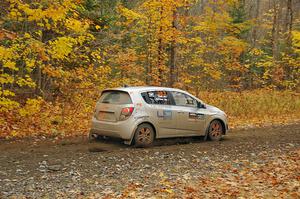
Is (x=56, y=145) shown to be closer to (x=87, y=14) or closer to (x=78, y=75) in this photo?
(x=78, y=75)

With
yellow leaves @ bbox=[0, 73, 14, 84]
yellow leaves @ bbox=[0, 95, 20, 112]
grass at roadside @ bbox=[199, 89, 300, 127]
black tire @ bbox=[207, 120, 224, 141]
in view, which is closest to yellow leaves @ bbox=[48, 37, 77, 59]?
yellow leaves @ bbox=[0, 73, 14, 84]

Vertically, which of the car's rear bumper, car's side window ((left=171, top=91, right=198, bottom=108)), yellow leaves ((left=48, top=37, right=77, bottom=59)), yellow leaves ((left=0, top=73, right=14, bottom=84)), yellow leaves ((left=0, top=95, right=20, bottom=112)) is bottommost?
the car's rear bumper

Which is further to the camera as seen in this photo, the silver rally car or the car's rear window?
the car's rear window

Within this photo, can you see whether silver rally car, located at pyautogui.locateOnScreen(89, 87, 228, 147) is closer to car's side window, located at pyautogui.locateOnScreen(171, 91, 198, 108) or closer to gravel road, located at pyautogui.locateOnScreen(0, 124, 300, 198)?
car's side window, located at pyautogui.locateOnScreen(171, 91, 198, 108)

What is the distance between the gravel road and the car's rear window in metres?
1.31

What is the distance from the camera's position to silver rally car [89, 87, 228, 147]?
10781 millimetres

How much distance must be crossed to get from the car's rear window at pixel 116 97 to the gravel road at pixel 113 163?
1314mm

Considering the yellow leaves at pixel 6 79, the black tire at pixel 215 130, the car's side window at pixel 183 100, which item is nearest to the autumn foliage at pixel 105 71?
the yellow leaves at pixel 6 79

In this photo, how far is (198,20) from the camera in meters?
25.9

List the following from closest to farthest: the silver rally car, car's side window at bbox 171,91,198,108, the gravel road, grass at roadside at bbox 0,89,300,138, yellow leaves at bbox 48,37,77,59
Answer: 1. the gravel road
2. the silver rally car
3. yellow leaves at bbox 48,37,77,59
4. car's side window at bbox 171,91,198,108
5. grass at roadside at bbox 0,89,300,138

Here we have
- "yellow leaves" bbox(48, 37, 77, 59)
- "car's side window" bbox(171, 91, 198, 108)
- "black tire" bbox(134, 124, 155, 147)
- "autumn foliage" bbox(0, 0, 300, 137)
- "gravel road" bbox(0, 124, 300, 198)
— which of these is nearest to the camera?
"gravel road" bbox(0, 124, 300, 198)

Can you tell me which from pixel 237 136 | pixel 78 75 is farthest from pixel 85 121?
pixel 237 136

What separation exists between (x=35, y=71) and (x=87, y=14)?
452 centimetres

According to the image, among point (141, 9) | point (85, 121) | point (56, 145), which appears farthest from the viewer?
point (141, 9)
